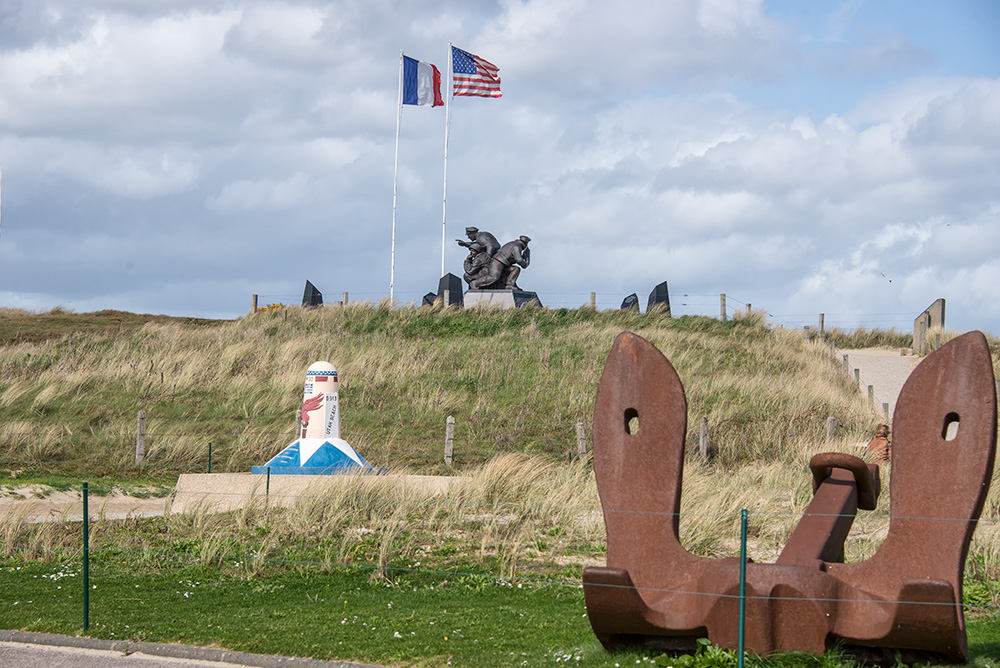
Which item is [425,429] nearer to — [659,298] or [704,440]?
[704,440]

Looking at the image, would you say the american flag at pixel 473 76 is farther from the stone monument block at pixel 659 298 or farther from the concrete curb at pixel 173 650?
the concrete curb at pixel 173 650

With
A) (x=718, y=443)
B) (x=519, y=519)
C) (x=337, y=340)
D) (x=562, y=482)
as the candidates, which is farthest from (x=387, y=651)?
(x=337, y=340)

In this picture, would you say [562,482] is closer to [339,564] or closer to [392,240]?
[339,564]

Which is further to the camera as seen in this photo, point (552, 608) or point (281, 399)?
point (281, 399)

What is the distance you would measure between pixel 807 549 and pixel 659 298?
26.7 metres

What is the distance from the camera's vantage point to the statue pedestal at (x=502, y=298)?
3097 cm

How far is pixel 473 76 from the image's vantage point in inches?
1288

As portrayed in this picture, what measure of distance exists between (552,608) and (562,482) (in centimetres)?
440

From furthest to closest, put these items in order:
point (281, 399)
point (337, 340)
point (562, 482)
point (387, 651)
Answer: point (337, 340) < point (281, 399) < point (562, 482) < point (387, 651)

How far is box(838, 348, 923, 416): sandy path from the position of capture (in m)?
24.6

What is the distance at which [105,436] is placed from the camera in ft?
58.5

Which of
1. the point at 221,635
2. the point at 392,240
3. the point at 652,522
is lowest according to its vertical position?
the point at 221,635

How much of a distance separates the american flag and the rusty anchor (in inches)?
1116

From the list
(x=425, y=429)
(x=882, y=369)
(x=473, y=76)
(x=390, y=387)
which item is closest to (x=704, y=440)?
(x=425, y=429)
